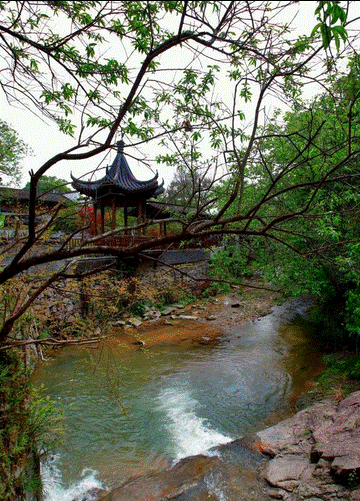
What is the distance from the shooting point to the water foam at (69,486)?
3.62 m

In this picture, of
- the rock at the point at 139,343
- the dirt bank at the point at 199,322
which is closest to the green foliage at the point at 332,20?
the dirt bank at the point at 199,322

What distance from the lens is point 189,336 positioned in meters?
9.30

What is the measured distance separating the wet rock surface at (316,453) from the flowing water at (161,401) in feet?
1.12

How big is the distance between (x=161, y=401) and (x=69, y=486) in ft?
7.12

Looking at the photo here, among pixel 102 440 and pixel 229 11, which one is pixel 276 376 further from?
pixel 229 11

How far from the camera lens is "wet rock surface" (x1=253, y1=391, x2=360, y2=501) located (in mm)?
3062

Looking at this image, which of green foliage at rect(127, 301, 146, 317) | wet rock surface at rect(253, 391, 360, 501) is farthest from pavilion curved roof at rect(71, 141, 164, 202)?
wet rock surface at rect(253, 391, 360, 501)

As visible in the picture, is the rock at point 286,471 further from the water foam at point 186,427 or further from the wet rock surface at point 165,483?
the water foam at point 186,427

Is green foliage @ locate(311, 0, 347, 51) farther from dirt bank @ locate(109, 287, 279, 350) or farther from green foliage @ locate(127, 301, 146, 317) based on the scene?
green foliage @ locate(127, 301, 146, 317)

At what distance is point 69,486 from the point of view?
3773 mm

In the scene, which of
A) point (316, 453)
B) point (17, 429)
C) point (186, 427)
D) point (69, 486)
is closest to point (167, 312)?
point (186, 427)

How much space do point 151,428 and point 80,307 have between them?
5.14 meters

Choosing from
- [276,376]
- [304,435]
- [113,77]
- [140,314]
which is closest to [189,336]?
[140,314]

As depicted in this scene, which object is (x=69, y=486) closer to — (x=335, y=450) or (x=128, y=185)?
(x=335, y=450)
